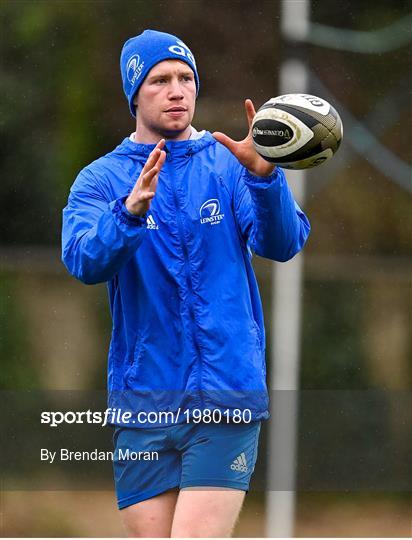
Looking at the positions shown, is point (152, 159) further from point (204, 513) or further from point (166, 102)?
point (204, 513)

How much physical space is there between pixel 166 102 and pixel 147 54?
0.50ft

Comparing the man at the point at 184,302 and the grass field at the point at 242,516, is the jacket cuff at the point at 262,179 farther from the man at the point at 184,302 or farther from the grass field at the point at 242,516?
the grass field at the point at 242,516

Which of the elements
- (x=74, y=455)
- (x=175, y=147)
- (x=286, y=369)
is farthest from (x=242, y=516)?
(x=175, y=147)

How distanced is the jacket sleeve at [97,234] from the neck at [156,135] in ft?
0.55

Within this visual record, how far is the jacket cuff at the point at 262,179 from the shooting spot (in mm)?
2771

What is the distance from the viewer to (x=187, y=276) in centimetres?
291

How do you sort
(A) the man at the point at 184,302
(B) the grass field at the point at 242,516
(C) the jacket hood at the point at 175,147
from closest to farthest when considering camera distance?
(A) the man at the point at 184,302
(C) the jacket hood at the point at 175,147
(B) the grass field at the point at 242,516

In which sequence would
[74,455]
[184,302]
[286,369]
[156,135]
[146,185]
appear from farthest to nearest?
1. [286,369]
2. [74,455]
3. [156,135]
4. [184,302]
5. [146,185]

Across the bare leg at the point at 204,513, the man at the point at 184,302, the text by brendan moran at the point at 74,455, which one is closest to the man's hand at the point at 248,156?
the man at the point at 184,302

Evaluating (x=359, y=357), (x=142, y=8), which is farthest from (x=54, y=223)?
(x=359, y=357)

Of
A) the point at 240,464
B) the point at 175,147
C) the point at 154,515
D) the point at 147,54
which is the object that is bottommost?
the point at 154,515

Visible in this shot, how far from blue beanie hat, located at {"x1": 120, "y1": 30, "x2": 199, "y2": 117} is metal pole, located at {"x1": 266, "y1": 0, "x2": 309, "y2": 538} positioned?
175 cm

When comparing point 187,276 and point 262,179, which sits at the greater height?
point 262,179

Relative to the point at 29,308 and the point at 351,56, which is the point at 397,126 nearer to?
the point at 351,56
